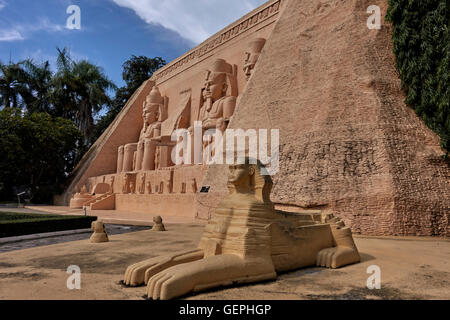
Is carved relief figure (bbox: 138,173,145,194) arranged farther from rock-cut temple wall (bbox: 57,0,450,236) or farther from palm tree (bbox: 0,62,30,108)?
palm tree (bbox: 0,62,30,108)

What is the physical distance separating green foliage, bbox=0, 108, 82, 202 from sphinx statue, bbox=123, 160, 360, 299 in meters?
17.2

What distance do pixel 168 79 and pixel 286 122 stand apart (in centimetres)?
1481

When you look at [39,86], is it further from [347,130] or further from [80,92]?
[347,130]

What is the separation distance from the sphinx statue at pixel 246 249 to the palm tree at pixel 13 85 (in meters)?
25.6

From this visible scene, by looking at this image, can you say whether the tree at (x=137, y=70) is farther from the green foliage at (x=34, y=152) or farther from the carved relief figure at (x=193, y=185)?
the carved relief figure at (x=193, y=185)

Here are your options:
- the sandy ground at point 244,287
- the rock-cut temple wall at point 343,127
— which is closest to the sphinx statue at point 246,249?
the sandy ground at point 244,287

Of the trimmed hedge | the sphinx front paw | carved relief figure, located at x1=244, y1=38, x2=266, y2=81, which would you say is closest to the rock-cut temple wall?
carved relief figure, located at x1=244, y1=38, x2=266, y2=81

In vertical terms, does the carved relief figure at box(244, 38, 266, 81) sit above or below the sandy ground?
above

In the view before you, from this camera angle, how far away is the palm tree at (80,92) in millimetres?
23734

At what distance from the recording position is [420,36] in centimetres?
815

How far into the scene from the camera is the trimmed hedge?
6375 mm

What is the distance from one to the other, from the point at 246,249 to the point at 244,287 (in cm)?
34

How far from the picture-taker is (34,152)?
59.8 feet
